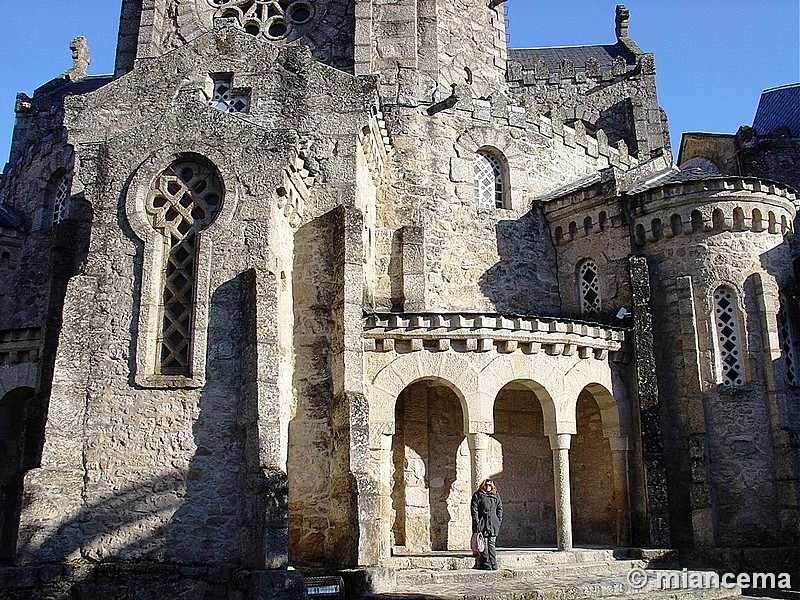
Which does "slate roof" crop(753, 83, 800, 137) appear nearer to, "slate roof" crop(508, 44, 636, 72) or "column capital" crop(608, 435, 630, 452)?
"slate roof" crop(508, 44, 636, 72)

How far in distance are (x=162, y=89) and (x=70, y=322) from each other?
5484 millimetres

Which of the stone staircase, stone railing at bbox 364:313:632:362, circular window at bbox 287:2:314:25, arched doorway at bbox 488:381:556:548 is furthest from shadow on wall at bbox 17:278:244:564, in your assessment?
→ circular window at bbox 287:2:314:25

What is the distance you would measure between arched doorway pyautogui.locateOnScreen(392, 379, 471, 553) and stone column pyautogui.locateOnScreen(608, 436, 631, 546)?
3.49 meters

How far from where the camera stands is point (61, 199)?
24.4 m

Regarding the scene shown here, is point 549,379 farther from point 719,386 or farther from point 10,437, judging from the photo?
point 10,437

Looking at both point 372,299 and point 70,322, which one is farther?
point 372,299

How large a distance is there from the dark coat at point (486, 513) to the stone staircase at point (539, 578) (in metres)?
0.76

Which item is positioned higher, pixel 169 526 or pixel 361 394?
pixel 361 394

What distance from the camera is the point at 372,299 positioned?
2017 cm

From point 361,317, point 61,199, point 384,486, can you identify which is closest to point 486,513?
point 384,486

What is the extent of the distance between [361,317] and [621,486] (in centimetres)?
769

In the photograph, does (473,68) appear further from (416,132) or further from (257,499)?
(257,499)

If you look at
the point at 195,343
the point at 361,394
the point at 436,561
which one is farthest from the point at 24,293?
the point at 436,561

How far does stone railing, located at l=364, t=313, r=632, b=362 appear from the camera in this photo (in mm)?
18047
